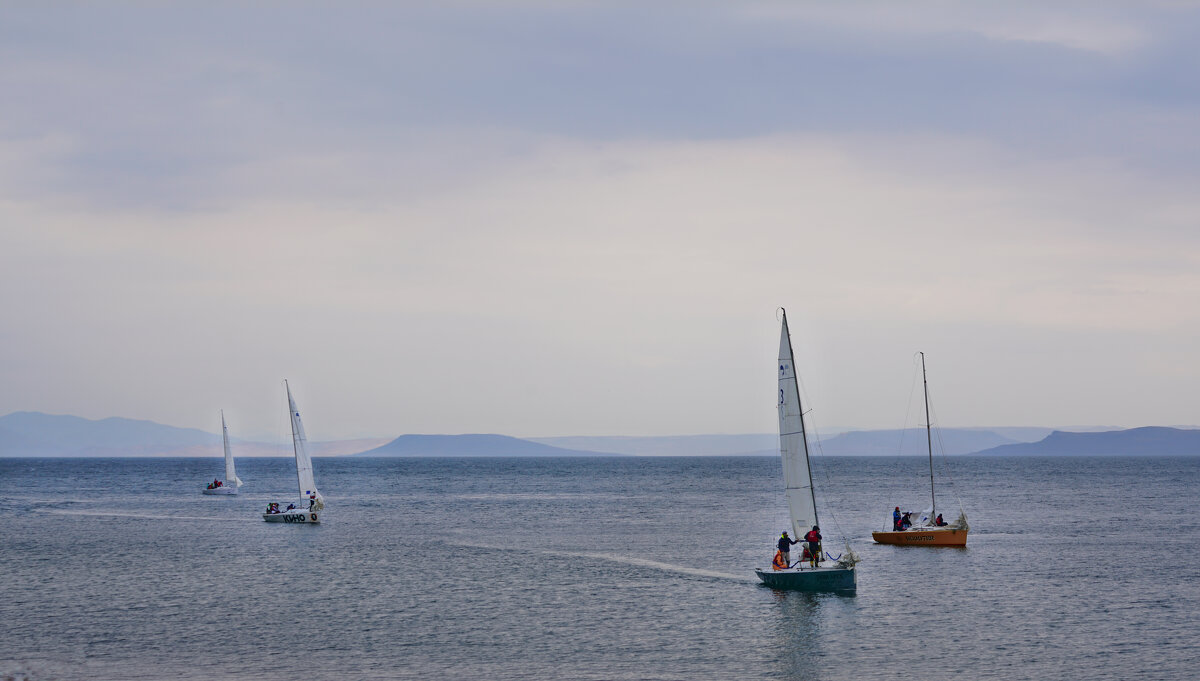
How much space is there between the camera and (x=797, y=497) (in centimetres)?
5934

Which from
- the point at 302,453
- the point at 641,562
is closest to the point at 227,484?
the point at 302,453

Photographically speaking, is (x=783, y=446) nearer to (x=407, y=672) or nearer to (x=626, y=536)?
(x=407, y=672)

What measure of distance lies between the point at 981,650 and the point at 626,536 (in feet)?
162

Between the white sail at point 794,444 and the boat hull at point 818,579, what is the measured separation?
2535 mm

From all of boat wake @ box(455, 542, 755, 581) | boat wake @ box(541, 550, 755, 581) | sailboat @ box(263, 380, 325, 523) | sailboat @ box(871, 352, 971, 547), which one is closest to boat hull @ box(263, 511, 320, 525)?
sailboat @ box(263, 380, 325, 523)

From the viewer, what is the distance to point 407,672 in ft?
138

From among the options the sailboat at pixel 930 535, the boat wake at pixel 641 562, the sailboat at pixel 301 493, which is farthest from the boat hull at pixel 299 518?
the sailboat at pixel 930 535

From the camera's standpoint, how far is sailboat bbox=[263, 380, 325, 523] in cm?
10850

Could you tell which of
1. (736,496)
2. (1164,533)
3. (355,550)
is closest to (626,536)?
(355,550)

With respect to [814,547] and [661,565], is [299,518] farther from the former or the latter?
[814,547]

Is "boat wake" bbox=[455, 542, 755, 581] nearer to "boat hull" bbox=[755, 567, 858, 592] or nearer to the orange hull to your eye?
"boat hull" bbox=[755, 567, 858, 592]

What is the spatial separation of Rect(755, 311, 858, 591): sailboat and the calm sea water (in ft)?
3.44

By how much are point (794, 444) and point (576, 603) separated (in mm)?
14982

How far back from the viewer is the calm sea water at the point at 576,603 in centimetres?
4347
